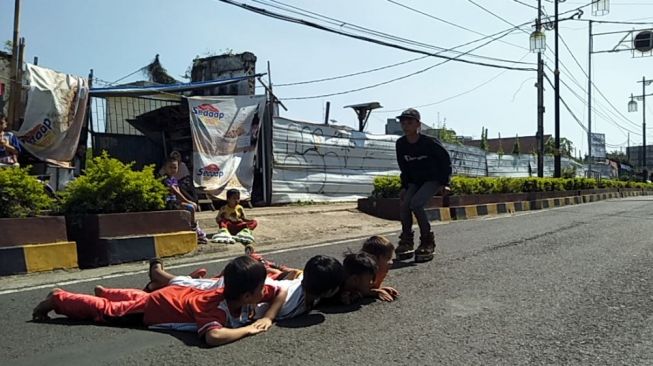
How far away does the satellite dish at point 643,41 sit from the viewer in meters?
24.3

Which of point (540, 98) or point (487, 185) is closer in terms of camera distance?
point (487, 185)

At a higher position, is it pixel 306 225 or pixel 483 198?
pixel 483 198

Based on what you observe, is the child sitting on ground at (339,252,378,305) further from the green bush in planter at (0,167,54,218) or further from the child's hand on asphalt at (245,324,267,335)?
the green bush in planter at (0,167,54,218)

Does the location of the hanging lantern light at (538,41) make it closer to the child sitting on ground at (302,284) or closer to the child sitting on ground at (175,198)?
the child sitting on ground at (175,198)

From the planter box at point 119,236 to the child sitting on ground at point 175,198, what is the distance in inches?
20.9

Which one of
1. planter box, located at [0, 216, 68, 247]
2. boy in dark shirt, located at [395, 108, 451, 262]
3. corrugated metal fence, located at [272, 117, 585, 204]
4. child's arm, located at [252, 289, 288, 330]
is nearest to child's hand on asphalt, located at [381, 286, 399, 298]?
child's arm, located at [252, 289, 288, 330]

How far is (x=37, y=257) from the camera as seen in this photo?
5508 millimetres

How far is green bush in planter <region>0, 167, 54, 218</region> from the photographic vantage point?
5559 mm

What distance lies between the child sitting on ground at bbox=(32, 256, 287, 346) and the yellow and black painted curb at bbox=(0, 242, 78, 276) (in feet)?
6.11

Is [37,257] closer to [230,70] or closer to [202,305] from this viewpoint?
[202,305]

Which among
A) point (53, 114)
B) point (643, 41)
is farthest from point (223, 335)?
point (643, 41)

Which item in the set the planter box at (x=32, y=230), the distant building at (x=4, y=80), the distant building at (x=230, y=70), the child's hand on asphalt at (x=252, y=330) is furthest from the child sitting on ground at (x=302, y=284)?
the distant building at (x=230, y=70)

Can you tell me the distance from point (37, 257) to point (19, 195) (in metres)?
0.66

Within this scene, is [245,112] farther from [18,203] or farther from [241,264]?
[241,264]
